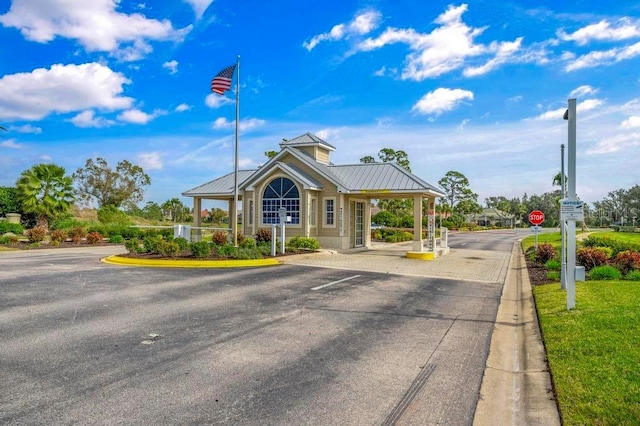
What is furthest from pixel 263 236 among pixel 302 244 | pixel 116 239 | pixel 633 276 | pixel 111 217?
pixel 111 217

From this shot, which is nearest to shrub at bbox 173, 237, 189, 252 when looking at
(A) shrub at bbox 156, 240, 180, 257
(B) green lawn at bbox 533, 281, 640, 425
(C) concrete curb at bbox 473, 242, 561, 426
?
(A) shrub at bbox 156, 240, 180, 257

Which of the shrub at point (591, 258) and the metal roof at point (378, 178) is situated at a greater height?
the metal roof at point (378, 178)

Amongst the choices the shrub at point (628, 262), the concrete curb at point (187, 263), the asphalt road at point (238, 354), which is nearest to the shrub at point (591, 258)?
the shrub at point (628, 262)

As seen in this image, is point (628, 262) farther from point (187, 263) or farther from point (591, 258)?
point (187, 263)

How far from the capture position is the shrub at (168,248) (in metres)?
16.6

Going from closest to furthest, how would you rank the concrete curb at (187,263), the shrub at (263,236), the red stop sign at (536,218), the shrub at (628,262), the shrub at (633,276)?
the shrub at (633,276) < the shrub at (628,262) < the concrete curb at (187,263) < the shrub at (263,236) < the red stop sign at (536,218)

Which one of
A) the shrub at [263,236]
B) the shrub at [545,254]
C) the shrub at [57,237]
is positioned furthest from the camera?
the shrub at [57,237]

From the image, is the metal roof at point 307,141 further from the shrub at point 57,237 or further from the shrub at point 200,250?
the shrub at point 57,237

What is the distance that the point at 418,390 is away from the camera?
464 centimetres

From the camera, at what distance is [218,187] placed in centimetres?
2639

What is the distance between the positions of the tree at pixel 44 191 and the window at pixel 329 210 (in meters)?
18.3

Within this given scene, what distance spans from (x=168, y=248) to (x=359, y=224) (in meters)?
12.0

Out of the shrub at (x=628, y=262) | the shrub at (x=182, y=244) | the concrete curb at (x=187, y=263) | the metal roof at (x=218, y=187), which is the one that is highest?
the metal roof at (x=218, y=187)

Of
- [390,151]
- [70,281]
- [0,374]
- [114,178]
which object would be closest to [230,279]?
[70,281]
